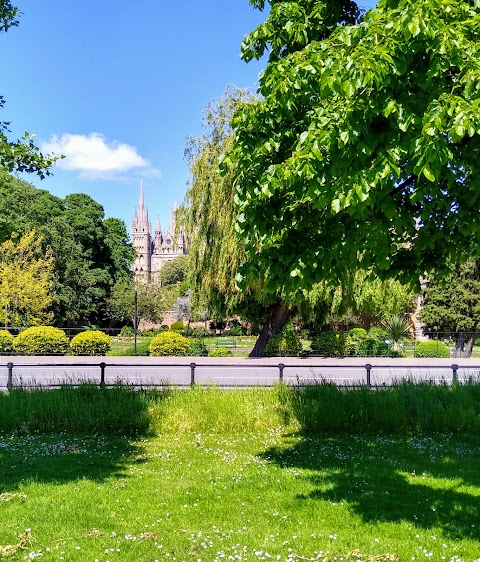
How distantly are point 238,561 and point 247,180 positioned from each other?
127 inches

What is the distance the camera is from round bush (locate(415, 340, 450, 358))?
28.6 metres

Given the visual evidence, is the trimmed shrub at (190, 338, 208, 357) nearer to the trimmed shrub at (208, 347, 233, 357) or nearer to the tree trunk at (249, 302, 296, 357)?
the trimmed shrub at (208, 347, 233, 357)

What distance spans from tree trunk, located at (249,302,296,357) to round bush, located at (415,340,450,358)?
309 inches

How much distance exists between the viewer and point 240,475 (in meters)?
6.66

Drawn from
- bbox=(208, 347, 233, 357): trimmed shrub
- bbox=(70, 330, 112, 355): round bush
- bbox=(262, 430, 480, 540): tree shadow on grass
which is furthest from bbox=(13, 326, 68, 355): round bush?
bbox=(262, 430, 480, 540): tree shadow on grass

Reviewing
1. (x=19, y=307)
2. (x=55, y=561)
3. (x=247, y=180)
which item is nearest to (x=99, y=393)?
(x=55, y=561)

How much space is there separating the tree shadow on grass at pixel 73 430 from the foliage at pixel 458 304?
33.2 metres

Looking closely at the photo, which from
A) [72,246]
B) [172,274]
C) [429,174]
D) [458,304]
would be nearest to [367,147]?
[429,174]

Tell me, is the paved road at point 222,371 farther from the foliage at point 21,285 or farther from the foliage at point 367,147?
the foliage at point 21,285

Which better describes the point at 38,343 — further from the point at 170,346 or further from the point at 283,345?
the point at 283,345

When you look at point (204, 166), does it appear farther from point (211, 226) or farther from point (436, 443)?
point (436, 443)

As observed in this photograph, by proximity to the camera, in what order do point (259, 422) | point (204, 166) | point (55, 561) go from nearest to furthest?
1. point (55, 561)
2. point (259, 422)
3. point (204, 166)

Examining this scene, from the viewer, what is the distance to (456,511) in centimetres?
531

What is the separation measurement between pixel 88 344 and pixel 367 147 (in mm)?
25115
